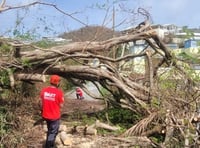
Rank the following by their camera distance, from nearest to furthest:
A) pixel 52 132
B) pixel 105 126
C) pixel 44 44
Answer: pixel 52 132
pixel 105 126
pixel 44 44

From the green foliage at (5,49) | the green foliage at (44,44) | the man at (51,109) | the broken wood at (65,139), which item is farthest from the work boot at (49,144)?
the green foliage at (44,44)

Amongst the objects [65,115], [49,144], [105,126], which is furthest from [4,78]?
[105,126]

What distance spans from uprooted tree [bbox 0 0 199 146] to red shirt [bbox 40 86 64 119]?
148 cm

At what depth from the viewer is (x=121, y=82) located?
993 centimetres

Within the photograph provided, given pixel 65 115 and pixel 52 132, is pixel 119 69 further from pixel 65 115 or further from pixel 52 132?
pixel 52 132

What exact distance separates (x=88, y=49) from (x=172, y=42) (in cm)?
226

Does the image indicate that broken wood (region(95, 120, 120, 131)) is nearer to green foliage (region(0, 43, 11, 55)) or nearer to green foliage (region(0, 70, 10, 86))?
green foliage (region(0, 70, 10, 86))

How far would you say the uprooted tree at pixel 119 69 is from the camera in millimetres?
9297

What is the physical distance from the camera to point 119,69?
10.4m

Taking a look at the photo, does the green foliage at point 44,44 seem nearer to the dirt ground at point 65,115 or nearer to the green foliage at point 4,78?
the green foliage at point 4,78

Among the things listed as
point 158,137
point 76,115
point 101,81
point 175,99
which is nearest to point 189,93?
point 175,99

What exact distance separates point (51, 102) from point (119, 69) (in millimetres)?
2673

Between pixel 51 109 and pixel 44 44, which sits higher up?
pixel 44 44

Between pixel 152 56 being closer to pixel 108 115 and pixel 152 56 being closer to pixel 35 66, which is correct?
pixel 108 115
